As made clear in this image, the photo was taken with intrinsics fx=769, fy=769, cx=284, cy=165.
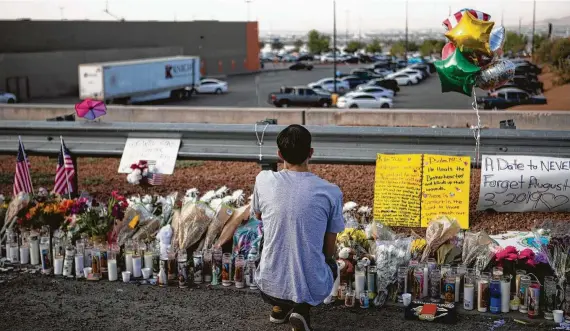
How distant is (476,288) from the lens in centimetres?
582

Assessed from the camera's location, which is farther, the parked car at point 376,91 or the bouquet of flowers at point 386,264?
the parked car at point 376,91

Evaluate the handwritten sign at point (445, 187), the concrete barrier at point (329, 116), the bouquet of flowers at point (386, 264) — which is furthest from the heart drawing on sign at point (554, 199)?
the concrete barrier at point (329, 116)

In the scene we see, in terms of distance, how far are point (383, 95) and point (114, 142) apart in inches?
1486

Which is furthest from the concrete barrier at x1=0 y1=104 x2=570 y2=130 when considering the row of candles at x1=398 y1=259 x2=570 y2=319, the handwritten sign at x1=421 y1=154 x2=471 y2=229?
the row of candles at x1=398 y1=259 x2=570 y2=319

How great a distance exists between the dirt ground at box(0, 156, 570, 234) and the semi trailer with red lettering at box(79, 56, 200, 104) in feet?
94.0

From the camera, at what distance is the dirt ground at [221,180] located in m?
8.03

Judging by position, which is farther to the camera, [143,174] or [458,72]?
[143,174]

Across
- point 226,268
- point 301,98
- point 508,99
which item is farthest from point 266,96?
point 226,268

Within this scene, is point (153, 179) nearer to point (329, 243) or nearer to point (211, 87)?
point (329, 243)

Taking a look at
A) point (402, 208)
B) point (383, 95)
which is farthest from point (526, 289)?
point (383, 95)

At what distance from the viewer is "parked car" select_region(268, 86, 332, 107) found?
133ft

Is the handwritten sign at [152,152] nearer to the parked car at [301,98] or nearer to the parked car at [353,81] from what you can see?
the parked car at [301,98]

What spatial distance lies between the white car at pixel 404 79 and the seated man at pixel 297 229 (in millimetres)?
59744

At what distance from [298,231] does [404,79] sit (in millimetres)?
60676
